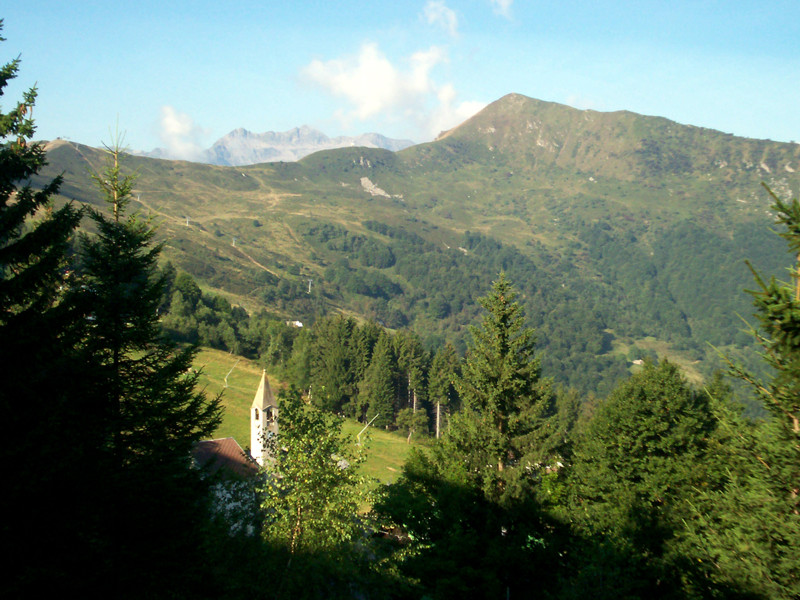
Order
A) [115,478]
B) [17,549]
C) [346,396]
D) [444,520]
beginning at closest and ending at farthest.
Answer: [17,549] < [115,478] < [444,520] < [346,396]

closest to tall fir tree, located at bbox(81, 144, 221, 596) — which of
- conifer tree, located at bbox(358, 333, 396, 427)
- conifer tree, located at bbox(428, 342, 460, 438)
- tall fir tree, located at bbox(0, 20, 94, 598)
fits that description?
tall fir tree, located at bbox(0, 20, 94, 598)

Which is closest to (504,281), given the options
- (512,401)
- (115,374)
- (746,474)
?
(512,401)

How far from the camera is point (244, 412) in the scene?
208ft

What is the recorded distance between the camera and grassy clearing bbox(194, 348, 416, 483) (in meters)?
55.8

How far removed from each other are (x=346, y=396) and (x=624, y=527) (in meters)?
63.0

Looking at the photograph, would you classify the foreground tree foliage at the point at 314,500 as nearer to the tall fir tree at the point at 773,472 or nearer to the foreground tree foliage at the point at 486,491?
the foreground tree foliage at the point at 486,491

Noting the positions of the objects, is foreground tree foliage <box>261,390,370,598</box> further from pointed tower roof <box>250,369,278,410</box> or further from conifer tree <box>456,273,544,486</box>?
pointed tower roof <box>250,369,278,410</box>

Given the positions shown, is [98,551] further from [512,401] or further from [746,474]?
[512,401]

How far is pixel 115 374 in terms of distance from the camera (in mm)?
14945

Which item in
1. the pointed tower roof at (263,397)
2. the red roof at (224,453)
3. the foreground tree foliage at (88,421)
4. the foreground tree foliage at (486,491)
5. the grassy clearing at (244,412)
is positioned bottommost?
the grassy clearing at (244,412)

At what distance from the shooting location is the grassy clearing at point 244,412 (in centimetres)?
5581

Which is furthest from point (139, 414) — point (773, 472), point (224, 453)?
point (224, 453)

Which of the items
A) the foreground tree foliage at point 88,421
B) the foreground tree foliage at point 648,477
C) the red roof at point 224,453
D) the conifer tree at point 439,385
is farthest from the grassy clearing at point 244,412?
the foreground tree foliage at point 88,421

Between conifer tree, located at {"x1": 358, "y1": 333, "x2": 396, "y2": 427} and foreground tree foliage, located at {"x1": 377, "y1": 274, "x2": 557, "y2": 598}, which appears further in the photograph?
conifer tree, located at {"x1": 358, "y1": 333, "x2": 396, "y2": 427}
